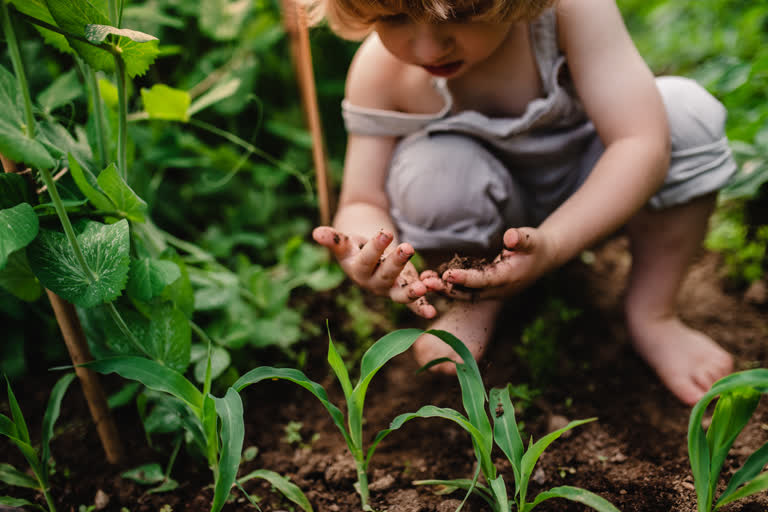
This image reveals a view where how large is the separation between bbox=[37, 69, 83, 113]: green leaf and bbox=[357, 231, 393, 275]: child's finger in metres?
0.71

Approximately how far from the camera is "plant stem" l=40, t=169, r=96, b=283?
2.68ft

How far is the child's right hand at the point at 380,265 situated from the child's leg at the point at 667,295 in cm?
66

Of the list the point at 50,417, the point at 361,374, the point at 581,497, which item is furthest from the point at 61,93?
the point at 581,497

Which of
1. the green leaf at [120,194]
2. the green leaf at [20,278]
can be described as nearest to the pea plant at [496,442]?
the green leaf at [120,194]

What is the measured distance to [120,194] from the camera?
0.93 m

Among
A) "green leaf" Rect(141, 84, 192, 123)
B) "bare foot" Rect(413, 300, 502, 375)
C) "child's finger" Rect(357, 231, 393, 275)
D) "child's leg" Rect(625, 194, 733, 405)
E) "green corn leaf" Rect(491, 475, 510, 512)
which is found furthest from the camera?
"child's leg" Rect(625, 194, 733, 405)

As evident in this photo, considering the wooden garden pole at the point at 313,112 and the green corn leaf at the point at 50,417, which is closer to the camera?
the green corn leaf at the point at 50,417

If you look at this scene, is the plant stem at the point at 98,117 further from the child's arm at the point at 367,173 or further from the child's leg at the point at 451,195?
the child's leg at the point at 451,195

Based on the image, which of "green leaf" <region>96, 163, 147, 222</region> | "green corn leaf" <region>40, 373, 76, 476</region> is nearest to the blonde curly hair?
"green leaf" <region>96, 163, 147, 222</region>

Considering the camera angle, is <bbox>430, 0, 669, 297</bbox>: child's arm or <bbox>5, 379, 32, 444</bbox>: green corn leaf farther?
<bbox>430, 0, 669, 297</bbox>: child's arm

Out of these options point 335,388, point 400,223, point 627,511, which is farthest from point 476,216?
point 627,511

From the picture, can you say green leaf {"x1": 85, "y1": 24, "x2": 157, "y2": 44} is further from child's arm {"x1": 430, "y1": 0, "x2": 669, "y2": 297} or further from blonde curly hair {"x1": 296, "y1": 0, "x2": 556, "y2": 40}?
child's arm {"x1": 430, "y1": 0, "x2": 669, "y2": 297}

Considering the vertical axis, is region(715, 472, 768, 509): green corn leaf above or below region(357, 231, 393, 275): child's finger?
below

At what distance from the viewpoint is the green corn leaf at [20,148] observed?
759mm
